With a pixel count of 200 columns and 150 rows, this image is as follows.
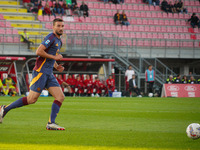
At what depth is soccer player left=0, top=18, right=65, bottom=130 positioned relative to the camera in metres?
8.02

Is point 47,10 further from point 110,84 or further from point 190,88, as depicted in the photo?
point 190,88

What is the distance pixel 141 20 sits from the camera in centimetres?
3603

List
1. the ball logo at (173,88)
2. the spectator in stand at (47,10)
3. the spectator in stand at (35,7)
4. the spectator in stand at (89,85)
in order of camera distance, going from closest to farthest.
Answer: the ball logo at (173,88)
the spectator in stand at (89,85)
the spectator in stand at (47,10)
the spectator in stand at (35,7)

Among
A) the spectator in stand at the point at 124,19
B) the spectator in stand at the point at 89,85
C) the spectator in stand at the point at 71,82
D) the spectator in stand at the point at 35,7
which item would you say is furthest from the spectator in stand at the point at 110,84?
the spectator in stand at the point at 35,7

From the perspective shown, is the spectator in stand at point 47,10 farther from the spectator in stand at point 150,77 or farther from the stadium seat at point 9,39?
the spectator in stand at point 150,77

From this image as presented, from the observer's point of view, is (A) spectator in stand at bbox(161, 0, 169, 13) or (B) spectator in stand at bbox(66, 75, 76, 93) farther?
(A) spectator in stand at bbox(161, 0, 169, 13)

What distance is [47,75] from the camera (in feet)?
26.7

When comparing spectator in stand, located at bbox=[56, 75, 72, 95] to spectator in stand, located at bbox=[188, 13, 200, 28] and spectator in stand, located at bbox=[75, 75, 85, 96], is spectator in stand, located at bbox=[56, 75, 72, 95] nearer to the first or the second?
spectator in stand, located at bbox=[75, 75, 85, 96]

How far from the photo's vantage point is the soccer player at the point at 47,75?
26.3 feet

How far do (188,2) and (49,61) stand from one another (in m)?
33.9

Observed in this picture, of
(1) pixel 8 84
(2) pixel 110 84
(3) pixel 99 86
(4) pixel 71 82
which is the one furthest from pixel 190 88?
(1) pixel 8 84

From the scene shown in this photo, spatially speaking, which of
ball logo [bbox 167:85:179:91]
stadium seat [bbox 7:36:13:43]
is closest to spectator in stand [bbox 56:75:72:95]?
stadium seat [bbox 7:36:13:43]

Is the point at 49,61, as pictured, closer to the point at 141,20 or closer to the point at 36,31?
the point at 36,31

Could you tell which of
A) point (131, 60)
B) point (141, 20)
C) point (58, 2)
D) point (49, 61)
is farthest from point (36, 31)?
point (49, 61)
